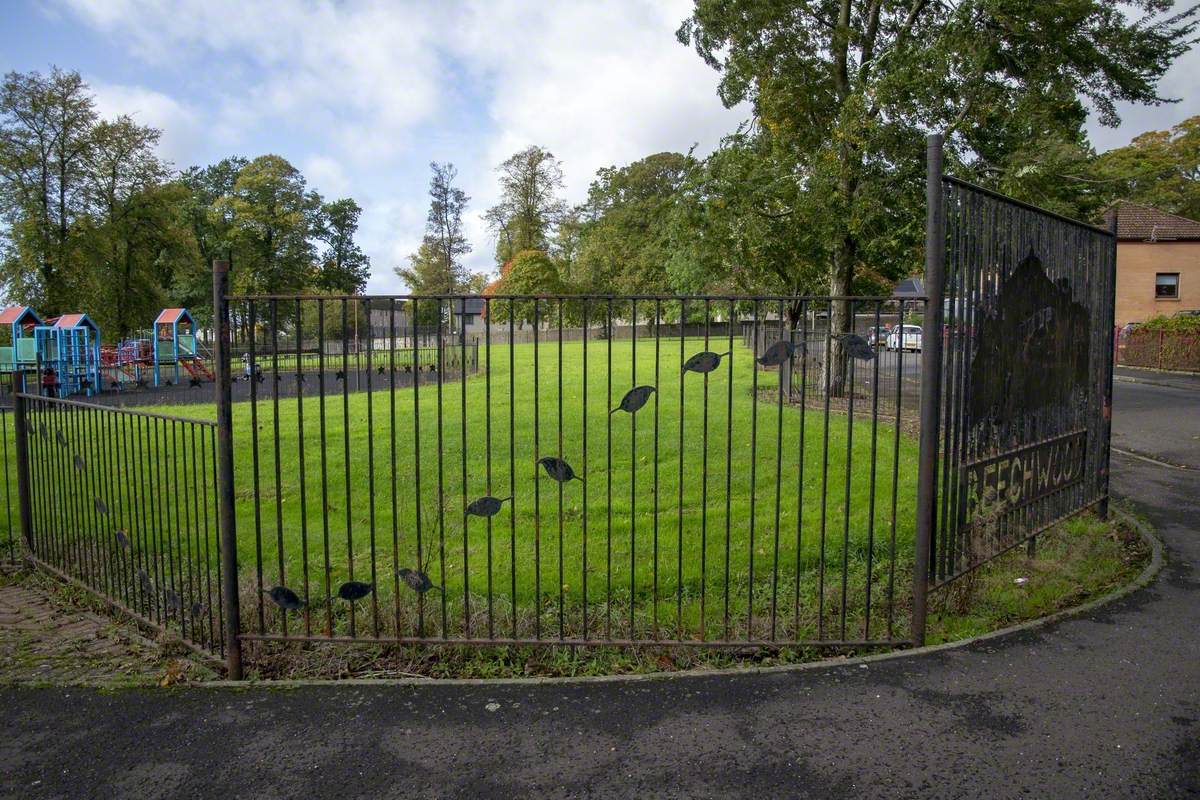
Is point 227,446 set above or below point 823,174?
below

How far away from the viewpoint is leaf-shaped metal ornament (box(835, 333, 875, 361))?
14.6 feet

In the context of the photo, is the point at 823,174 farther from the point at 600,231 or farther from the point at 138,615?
the point at 600,231

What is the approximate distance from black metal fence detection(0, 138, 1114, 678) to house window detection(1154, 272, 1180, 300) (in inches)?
1571

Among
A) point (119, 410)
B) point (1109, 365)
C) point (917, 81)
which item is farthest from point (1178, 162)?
point (119, 410)

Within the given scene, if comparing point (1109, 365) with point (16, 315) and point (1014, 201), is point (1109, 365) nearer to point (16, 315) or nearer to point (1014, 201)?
point (1014, 201)

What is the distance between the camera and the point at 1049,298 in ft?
18.9

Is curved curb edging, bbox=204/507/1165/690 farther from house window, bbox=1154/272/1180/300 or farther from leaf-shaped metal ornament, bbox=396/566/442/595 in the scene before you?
house window, bbox=1154/272/1180/300

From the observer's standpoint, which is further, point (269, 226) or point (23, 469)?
point (269, 226)

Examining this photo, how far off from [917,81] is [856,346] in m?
9.89

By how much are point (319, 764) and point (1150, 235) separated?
45991 mm

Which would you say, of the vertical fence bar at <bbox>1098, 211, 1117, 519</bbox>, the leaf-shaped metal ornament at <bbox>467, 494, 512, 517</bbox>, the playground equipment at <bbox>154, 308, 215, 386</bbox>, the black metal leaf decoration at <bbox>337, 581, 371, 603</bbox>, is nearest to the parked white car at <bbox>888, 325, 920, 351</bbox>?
the vertical fence bar at <bbox>1098, 211, 1117, 519</bbox>

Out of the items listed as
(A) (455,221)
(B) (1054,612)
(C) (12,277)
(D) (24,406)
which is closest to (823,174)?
(B) (1054,612)

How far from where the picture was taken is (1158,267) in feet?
131

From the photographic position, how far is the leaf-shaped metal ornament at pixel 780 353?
168 inches
